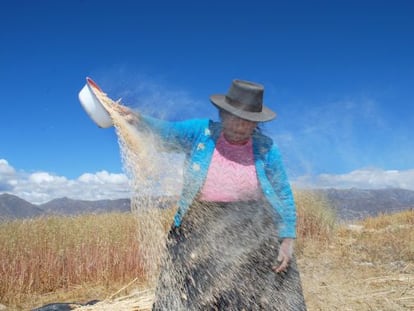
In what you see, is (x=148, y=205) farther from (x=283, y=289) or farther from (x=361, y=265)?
(x=361, y=265)

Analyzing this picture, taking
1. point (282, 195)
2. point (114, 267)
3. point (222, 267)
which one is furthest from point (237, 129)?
point (114, 267)

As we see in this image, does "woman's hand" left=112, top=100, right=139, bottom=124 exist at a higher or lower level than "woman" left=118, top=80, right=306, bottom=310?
higher

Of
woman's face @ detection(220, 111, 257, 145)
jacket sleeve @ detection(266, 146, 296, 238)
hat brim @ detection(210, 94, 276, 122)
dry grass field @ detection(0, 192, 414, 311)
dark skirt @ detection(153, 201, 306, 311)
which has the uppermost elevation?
hat brim @ detection(210, 94, 276, 122)

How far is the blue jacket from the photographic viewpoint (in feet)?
9.17

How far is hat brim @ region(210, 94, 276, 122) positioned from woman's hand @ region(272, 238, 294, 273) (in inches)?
31.0

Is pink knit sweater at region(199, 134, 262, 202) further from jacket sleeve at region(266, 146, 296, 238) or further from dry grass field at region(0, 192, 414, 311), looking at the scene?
dry grass field at region(0, 192, 414, 311)

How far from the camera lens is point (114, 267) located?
7.03 meters

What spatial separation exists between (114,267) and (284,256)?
468 cm

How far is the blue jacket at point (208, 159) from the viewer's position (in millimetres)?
2796

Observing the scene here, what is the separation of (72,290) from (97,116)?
14.9 feet

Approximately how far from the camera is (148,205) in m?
3.08

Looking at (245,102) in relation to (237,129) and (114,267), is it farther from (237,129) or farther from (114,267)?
(114,267)

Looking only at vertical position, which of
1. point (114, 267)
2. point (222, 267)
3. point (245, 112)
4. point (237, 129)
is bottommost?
point (114, 267)

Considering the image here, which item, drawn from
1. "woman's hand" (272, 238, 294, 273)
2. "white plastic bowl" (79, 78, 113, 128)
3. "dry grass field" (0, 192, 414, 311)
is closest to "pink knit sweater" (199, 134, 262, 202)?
"woman's hand" (272, 238, 294, 273)
